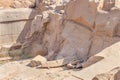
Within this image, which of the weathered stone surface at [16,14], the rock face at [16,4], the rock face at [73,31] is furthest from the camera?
the rock face at [16,4]

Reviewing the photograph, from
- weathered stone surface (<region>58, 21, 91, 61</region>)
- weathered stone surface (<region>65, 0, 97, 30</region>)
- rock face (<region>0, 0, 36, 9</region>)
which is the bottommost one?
weathered stone surface (<region>58, 21, 91, 61</region>)

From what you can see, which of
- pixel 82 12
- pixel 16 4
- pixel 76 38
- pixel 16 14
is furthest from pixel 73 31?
pixel 16 4

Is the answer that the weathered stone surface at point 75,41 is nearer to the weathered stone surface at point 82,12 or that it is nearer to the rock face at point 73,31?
the rock face at point 73,31

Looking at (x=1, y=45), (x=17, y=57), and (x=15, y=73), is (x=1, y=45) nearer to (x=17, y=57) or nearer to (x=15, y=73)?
(x=17, y=57)

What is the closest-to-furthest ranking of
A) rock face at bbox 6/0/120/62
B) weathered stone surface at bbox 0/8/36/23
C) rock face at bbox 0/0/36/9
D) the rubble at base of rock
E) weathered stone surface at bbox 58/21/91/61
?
the rubble at base of rock → rock face at bbox 6/0/120/62 → weathered stone surface at bbox 58/21/91/61 → weathered stone surface at bbox 0/8/36/23 → rock face at bbox 0/0/36/9

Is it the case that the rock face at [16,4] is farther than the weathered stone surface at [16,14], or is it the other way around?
the rock face at [16,4]

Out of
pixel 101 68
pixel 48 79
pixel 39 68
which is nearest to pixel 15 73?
pixel 39 68

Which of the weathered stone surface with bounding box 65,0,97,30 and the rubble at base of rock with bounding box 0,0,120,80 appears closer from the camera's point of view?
the rubble at base of rock with bounding box 0,0,120,80

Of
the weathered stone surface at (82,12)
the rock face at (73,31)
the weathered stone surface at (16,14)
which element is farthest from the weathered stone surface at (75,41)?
the weathered stone surface at (16,14)

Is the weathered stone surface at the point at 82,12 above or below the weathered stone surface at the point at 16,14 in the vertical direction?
above

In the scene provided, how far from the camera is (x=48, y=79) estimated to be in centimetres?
675

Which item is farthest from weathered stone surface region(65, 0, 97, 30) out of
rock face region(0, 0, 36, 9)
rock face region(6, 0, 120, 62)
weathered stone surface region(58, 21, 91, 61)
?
rock face region(0, 0, 36, 9)

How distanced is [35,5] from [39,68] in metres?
4.98

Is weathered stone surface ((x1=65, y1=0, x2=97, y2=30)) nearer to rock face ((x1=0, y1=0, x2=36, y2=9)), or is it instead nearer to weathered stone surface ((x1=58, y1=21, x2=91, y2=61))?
weathered stone surface ((x1=58, y1=21, x2=91, y2=61))
